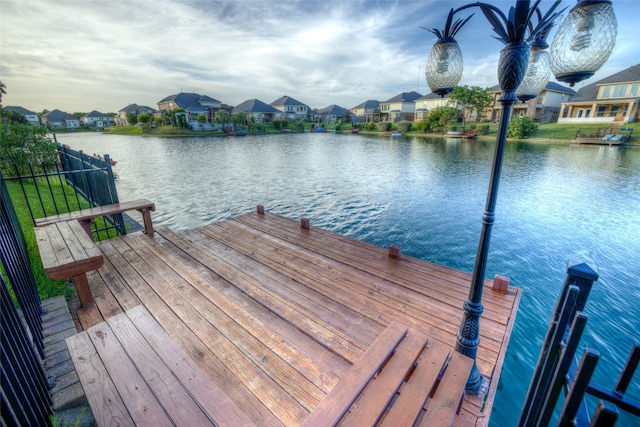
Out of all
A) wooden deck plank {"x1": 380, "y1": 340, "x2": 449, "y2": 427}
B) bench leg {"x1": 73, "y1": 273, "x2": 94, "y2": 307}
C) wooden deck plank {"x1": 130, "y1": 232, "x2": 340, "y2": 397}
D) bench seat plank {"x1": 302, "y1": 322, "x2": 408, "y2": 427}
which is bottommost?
wooden deck plank {"x1": 130, "y1": 232, "x2": 340, "y2": 397}

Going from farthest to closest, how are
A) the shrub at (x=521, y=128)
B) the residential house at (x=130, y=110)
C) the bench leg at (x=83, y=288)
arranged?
1. the residential house at (x=130, y=110)
2. the shrub at (x=521, y=128)
3. the bench leg at (x=83, y=288)

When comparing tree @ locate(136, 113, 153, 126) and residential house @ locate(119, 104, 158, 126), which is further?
residential house @ locate(119, 104, 158, 126)

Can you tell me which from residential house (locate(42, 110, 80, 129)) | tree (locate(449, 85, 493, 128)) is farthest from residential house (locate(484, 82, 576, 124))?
residential house (locate(42, 110, 80, 129))

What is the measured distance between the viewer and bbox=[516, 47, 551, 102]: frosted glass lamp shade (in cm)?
260

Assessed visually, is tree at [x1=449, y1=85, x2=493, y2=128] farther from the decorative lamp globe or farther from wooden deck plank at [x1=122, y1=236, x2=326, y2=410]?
wooden deck plank at [x1=122, y1=236, x2=326, y2=410]

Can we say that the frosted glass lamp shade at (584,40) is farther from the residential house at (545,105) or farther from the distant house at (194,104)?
the distant house at (194,104)

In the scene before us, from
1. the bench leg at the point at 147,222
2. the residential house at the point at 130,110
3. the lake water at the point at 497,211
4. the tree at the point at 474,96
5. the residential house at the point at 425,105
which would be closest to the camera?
the lake water at the point at 497,211

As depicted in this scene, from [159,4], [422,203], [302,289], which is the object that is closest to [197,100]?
[159,4]

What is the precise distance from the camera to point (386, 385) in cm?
170

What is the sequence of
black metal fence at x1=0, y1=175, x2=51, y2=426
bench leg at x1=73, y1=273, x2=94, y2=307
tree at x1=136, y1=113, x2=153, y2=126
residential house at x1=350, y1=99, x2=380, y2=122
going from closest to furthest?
black metal fence at x1=0, y1=175, x2=51, y2=426 < bench leg at x1=73, y1=273, x2=94, y2=307 < tree at x1=136, y1=113, x2=153, y2=126 < residential house at x1=350, y1=99, x2=380, y2=122

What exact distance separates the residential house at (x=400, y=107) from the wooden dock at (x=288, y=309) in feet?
210

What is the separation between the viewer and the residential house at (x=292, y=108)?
7064cm

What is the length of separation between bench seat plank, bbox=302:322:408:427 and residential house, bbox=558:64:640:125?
4457cm

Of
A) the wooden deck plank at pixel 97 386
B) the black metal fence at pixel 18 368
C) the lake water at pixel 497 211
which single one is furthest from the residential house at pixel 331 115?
the wooden deck plank at pixel 97 386
